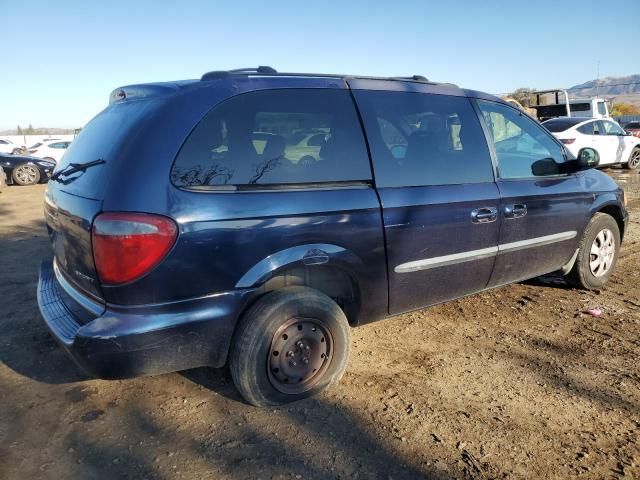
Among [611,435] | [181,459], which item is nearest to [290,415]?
[181,459]

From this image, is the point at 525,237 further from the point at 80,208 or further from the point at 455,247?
the point at 80,208

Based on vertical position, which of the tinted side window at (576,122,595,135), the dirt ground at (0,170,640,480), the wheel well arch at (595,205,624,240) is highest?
the tinted side window at (576,122,595,135)

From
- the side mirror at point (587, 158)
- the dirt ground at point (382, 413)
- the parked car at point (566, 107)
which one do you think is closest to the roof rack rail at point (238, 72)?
the dirt ground at point (382, 413)

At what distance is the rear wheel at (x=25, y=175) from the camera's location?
14.2 metres

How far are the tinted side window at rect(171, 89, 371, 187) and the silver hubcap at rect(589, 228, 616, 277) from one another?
2823 millimetres

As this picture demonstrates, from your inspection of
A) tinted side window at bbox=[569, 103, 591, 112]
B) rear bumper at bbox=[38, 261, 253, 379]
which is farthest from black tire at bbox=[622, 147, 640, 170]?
rear bumper at bbox=[38, 261, 253, 379]

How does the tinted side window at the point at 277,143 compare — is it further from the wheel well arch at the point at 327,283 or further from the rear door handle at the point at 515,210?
the rear door handle at the point at 515,210

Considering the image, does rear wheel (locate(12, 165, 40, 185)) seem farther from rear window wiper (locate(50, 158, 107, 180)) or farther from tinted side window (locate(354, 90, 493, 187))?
tinted side window (locate(354, 90, 493, 187))

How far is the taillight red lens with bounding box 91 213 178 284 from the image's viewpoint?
2.29 meters

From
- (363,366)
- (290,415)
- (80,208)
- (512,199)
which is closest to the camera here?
(80,208)

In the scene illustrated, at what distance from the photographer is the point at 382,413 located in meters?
2.78

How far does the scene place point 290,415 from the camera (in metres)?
2.80

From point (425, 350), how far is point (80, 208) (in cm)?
241

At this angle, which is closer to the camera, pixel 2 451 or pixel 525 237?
pixel 2 451
